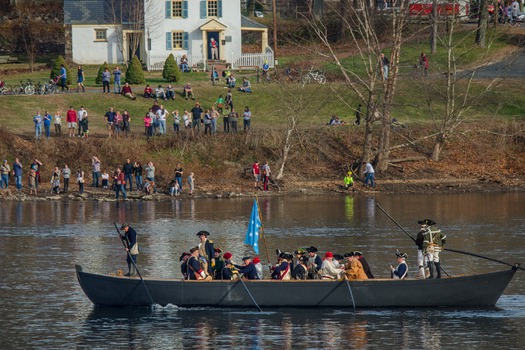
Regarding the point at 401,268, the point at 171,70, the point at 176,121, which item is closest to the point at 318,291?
the point at 401,268

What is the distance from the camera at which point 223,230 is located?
50312 millimetres

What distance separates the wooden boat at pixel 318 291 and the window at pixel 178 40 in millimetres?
56271

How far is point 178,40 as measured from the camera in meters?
89.3

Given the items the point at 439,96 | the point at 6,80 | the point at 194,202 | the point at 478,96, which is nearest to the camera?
the point at 194,202

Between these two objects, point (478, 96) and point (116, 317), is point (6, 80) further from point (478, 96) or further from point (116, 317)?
point (116, 317)

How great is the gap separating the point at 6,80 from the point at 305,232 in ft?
127

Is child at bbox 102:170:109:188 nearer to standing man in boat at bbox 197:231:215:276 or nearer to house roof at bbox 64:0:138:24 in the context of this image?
standing man in boat at bbox 197:231:215:276

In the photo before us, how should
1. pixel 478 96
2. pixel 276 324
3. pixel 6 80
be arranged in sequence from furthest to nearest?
pixel 6 80 < pixel 478 96 < pixel 276 324

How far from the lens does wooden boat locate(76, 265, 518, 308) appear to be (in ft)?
110

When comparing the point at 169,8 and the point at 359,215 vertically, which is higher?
the point at 169,8

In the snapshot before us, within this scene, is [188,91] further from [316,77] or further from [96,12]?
[96,12]

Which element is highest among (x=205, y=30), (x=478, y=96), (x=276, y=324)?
(x=205, y=30)

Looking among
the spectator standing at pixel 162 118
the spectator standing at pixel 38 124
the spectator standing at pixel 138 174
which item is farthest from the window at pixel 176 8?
the spectator standing at pixel 138 174

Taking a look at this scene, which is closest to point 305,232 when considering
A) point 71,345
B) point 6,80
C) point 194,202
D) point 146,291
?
point 194,202
